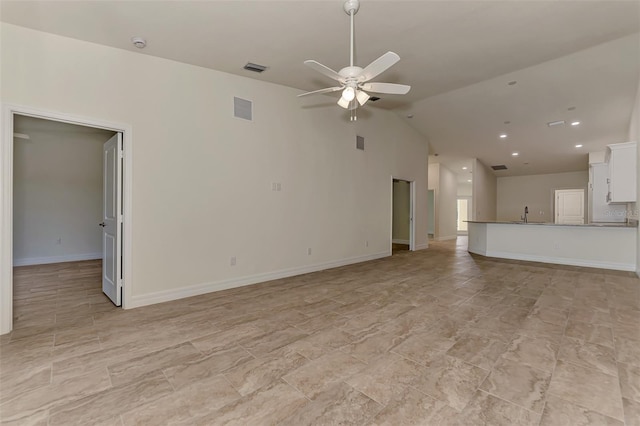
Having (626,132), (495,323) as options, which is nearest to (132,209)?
(495,323)

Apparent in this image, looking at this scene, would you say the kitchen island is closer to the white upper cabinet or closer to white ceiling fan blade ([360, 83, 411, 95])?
the white upper cabinet

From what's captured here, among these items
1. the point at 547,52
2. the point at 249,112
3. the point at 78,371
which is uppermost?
the point at 547,52

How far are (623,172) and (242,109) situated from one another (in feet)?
22.8

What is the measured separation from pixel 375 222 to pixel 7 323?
5954 millimetres

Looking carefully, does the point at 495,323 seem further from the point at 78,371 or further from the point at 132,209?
the point at 132,209

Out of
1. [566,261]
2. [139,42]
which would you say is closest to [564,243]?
[566,261]

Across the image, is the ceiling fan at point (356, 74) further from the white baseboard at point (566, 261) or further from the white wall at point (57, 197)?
the white wall at point (57, 197)

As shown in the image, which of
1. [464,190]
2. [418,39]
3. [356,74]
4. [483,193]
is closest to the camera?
[356,74]

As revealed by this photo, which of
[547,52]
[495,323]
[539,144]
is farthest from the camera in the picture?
[539,144]

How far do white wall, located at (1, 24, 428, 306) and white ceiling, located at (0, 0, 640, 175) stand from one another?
0.79ft

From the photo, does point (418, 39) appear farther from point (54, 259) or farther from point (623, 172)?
point (54, 259)

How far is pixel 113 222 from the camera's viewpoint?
3602 mm

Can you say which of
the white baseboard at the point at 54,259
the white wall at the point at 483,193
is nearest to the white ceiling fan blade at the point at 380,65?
the white baseboard at the point at 54,259

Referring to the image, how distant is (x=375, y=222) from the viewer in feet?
21.9
